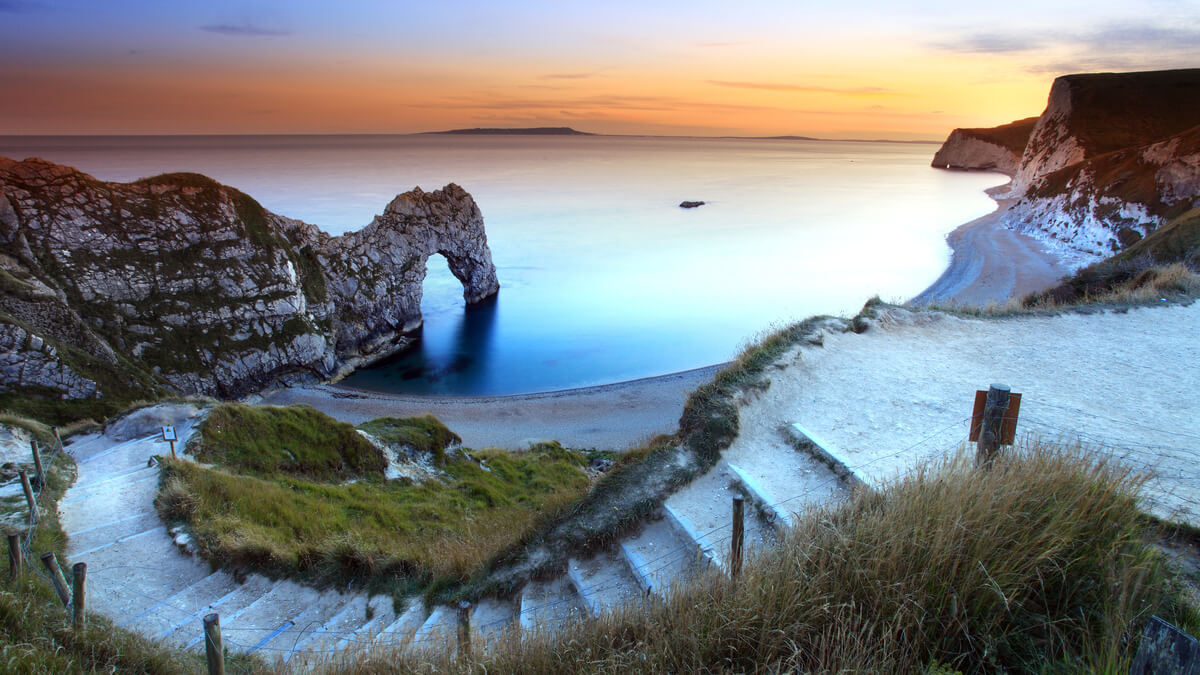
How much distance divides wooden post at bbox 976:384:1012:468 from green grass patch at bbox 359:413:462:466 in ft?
48.1

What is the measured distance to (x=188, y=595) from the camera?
26.7ft

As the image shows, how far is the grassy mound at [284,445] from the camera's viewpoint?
43.9ft

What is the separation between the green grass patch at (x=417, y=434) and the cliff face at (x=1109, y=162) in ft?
165

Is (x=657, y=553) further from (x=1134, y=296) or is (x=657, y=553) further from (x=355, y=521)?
(x=1134, y=296)

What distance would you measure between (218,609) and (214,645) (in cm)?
482

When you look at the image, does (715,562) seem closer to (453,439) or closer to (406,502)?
(406,502)

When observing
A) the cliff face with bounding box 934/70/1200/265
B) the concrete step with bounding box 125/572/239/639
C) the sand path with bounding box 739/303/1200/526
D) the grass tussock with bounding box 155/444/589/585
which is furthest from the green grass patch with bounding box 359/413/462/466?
the cliff face with bounding box 934/70/1200/265

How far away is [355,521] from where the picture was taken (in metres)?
11.3

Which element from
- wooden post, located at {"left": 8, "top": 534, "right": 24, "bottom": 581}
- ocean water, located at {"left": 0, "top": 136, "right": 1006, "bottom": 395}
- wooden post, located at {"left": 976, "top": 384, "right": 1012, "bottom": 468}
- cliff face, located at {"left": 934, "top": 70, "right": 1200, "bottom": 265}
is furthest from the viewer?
cliff face, located at {"left": 934, "top": 70, "right": 1200, "bottom": 265}

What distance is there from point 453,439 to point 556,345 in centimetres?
2111

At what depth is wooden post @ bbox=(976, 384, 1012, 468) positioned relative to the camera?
18.2ft

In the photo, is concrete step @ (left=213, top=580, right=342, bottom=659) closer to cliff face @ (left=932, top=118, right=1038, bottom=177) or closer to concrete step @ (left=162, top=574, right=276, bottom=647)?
concrete step @ (left=162, top=574, right=276, bottom=647)

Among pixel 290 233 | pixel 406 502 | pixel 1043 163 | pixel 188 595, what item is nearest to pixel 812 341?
pixel 406 502

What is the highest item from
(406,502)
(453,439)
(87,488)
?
(87,488)
